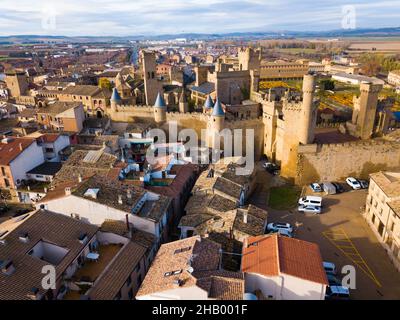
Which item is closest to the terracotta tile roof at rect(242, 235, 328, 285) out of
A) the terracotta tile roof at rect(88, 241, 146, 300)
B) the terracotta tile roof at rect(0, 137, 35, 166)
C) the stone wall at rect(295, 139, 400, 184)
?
the terracotta tile roof at rect(88, 241, 146, 300)

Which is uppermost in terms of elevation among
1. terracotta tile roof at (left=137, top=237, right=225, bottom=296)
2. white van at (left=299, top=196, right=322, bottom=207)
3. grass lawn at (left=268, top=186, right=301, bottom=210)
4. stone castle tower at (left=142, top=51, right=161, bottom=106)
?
stone castle tower at (left=142, top=51, right=161, bottom=106)

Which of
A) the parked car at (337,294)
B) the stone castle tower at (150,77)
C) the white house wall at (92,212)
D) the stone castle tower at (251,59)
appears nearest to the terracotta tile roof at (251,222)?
the parked car at (337,294)

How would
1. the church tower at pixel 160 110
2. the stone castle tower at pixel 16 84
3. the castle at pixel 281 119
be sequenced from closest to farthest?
the castle at pixel 281 119
the church tower at pixel 160 110
the stone castle tower at pixel 16 84

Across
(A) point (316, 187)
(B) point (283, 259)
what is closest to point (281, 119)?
(A) point (316, 187)

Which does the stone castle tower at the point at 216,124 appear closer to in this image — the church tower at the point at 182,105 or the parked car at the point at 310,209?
the church tower at the point at 182,105

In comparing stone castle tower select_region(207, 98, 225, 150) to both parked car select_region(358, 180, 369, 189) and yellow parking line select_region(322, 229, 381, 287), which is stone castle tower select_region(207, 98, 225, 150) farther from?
yellow parking line select_region(322, 229, 381, 287)

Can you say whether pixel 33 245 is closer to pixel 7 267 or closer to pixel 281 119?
pixel 7 267
